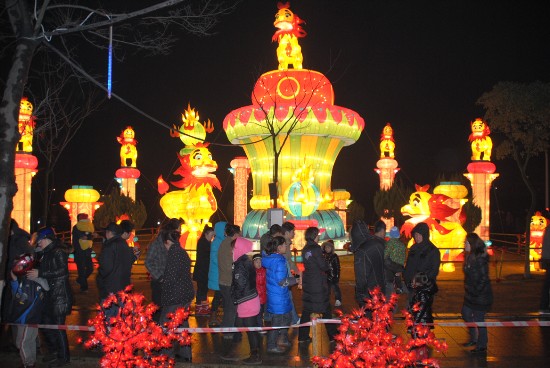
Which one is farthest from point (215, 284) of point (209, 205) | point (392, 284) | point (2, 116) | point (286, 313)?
point (209, 205)

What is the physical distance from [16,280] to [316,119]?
39.5 feet

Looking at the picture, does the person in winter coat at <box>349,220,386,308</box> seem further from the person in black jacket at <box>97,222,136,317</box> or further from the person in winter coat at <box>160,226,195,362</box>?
the person in black jacket at <box>97,222,136,317</box>

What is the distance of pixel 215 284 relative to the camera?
324 inches

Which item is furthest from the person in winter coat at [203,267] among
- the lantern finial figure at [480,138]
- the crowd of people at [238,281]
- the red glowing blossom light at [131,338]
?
the lantern finial figure at [480,138]

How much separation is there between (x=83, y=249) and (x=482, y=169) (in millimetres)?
13485

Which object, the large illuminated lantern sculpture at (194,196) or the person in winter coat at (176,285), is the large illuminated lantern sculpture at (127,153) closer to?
the large illuminated lantern sculpture at (194,196)

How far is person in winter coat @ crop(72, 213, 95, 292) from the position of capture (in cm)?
1110

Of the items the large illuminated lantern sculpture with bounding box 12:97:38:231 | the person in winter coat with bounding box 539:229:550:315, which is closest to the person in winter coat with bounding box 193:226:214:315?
the person in winter coat with bounding box 539:229:550:315

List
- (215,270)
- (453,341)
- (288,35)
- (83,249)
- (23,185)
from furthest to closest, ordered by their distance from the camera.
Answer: (288,35) → (23,185) → (83,249) → (215,270) → (453,341)

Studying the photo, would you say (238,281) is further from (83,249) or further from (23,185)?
(23,185)

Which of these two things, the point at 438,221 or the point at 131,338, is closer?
the point at 131,338

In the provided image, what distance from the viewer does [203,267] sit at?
8602mm

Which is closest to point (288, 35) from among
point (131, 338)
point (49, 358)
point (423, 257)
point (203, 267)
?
point (203, 267)

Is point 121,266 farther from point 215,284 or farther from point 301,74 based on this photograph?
point 301,74
